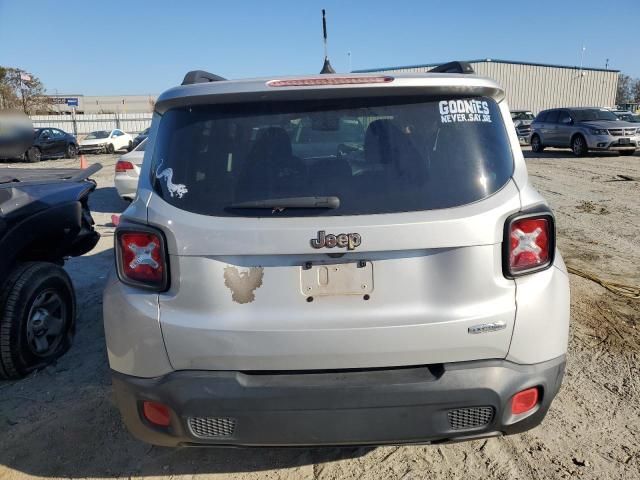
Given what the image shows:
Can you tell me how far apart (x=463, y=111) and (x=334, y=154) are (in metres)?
0.58

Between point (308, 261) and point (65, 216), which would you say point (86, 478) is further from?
point (65, 216)

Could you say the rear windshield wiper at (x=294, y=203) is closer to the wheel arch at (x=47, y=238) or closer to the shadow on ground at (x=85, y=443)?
the shadow on ground at (x=85, y=443)

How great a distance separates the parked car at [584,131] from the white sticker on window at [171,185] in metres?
19.6

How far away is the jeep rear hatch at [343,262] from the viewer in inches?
81.5

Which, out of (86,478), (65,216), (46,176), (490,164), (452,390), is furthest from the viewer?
(46,176)

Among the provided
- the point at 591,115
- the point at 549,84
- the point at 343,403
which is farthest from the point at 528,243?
the point at 549,84

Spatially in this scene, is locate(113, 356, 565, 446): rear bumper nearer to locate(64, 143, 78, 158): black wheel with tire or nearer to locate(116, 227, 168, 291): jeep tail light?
locate(116, 227, 168, 291): jeep tail light

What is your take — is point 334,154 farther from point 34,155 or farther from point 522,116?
point 522,116

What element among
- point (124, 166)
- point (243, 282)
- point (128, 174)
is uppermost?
point (243, 282)

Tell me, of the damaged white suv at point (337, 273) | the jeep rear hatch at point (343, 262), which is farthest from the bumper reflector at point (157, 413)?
the jeep rear hatch at point (343, 262)

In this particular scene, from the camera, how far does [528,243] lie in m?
2.20

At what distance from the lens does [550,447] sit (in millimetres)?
2807

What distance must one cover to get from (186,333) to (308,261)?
0.57 metres

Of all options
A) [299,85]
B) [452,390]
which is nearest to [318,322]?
[452,390]
